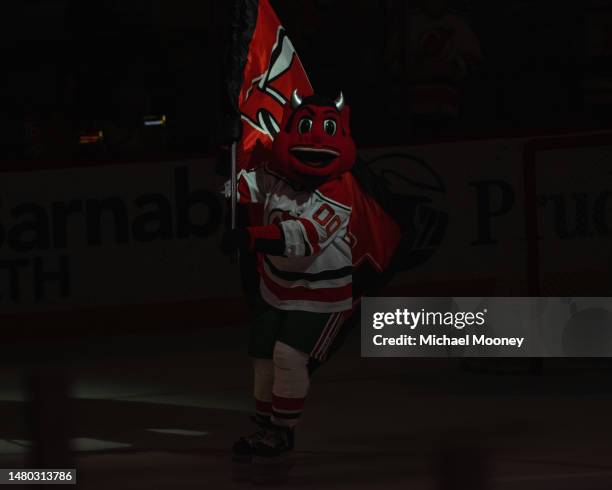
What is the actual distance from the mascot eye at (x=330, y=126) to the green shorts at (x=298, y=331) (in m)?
0.86

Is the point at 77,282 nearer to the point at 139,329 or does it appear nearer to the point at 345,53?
the point at 139,329

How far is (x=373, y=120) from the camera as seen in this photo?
14.8 meters

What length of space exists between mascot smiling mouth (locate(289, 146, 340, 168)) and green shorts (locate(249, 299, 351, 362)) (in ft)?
2.33

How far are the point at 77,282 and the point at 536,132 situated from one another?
13.4ft

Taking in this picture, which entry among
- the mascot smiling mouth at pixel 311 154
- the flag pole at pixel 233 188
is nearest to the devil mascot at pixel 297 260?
the mascot smiling mouth at pixel 311 154

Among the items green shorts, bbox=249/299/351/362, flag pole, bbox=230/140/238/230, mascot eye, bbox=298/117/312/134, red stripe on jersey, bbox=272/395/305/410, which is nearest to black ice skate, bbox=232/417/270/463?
red stripe on jersey, bbox=272/395/305/410

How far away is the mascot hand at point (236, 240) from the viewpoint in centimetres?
709

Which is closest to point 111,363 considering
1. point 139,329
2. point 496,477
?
point 139,329

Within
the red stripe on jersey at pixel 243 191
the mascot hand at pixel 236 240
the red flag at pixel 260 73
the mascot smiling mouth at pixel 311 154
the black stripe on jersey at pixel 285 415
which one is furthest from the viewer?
the red flag at pixel 260 73

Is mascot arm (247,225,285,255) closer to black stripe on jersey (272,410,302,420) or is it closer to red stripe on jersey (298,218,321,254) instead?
red stripe on jersey (298,218,321,254)

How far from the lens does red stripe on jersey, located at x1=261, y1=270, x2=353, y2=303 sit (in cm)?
740

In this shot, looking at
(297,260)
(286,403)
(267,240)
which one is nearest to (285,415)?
(286,403)

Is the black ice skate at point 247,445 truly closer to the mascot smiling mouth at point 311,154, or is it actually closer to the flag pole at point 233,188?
the flag pole at point 233,188

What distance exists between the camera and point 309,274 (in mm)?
7383
